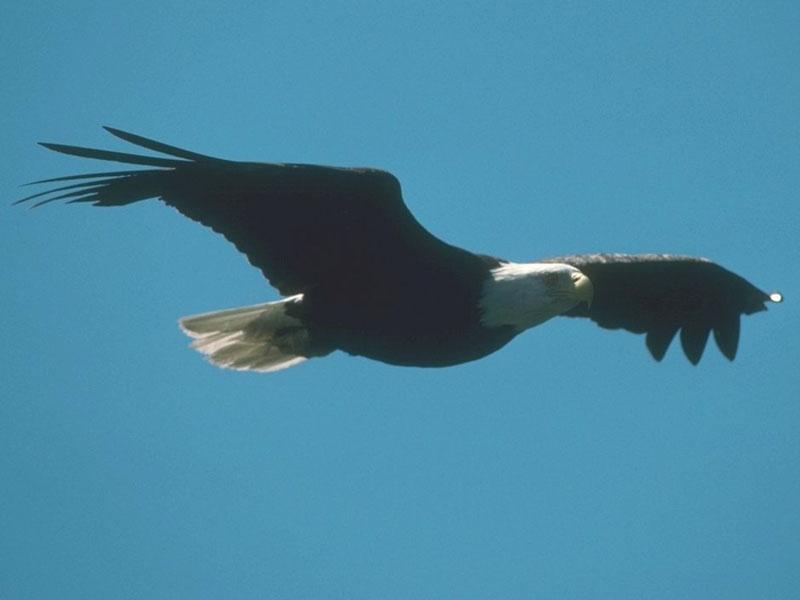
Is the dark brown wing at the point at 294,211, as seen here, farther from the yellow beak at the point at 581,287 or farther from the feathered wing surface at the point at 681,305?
the feathered wing surface at the point at 681,305

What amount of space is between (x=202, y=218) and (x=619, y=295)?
127 inches

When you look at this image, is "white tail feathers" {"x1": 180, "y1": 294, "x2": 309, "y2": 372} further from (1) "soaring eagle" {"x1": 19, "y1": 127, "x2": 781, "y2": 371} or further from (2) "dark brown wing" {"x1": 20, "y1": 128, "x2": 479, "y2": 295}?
(2) "dark brown wing" {"x1": 20, "y1": 128, "x2": 479, "y2": 295}

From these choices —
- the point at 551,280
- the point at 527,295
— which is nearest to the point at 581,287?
the point at 551,280

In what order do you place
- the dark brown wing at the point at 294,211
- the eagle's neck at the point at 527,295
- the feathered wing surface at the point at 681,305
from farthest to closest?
the feathered wing surface at the point at 681,305
the eagle's neck at the point at 527,295
the dark brown wing at the point at 294,211

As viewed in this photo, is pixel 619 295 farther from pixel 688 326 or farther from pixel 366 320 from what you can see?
pixel 366 320

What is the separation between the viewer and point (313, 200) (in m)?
6.57

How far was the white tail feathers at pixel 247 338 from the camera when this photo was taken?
24.2ft

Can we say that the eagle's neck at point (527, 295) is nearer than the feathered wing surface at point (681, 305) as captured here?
Yes

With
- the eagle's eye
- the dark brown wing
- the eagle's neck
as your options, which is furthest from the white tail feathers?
the eagle's eye

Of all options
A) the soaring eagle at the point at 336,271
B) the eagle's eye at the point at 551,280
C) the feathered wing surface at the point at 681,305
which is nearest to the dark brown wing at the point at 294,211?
the soaring eagle at the point at 336,271

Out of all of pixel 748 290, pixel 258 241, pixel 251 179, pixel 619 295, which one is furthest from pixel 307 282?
pixel 748 290

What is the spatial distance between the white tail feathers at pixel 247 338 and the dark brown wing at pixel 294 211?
420mm

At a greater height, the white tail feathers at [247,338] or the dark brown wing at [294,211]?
the dark brown wing at [294,211]

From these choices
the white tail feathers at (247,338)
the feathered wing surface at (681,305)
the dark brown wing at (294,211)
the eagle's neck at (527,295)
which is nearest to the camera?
the dark brown wing at (294,211)
